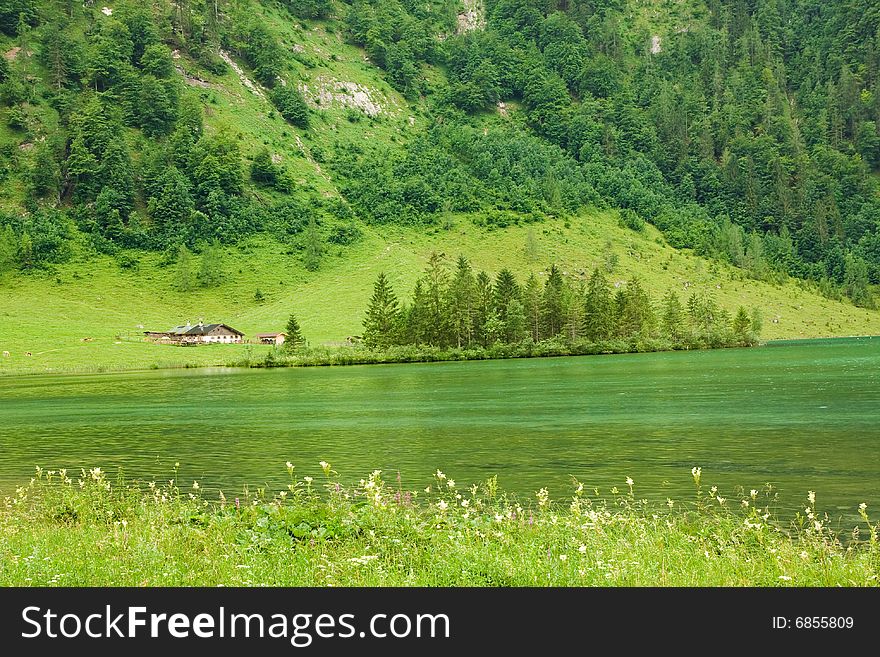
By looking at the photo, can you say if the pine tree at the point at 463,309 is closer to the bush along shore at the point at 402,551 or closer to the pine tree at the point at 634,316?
the pine tree at the point at 634,316

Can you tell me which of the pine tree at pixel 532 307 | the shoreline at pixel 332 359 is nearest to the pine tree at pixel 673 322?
the shoreline at pixel 332 359

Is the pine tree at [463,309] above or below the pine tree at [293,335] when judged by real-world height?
above

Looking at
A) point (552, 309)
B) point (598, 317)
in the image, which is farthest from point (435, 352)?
point (598, 317)

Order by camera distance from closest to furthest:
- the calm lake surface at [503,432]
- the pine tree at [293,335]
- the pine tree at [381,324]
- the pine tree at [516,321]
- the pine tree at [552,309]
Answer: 1. the calm lake surface at [503,432]
2. the pine tree at [293,335]
3. the pine tree at [381,324]
4. the pine tree at [516,321]
5. the pine tree at [552,309]

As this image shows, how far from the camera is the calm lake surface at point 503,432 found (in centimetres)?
3488

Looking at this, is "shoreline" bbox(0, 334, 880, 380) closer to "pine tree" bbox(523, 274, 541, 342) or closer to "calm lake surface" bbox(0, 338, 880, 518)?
"pine tree" bbox(523, 274, 541, 342)

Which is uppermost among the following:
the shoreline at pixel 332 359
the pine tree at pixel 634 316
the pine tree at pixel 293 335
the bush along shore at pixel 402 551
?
the pine tree at pixel 634 316

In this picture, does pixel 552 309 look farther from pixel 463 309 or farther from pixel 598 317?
pixel 463 309

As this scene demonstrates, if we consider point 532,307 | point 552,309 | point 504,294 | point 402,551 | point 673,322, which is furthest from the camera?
point 673,322

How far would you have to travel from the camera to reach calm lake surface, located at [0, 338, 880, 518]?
114 ft

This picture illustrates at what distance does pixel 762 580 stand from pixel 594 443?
100 feet

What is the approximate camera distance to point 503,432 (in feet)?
168

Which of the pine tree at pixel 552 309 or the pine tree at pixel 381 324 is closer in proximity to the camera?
the pine tree at pixel 381 324

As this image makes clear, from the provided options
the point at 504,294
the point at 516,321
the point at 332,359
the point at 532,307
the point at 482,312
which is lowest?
the point at 332,359
